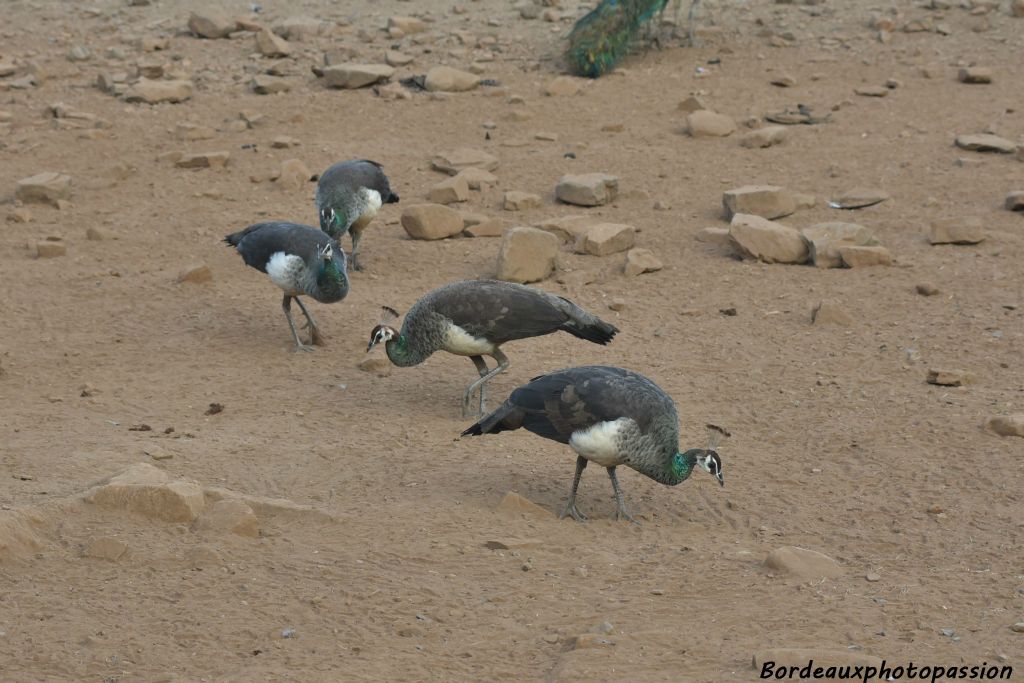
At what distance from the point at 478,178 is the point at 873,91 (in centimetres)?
481

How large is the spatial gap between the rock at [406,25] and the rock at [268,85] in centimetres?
177

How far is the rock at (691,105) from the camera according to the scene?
14.7 m

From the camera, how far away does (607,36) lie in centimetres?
1571

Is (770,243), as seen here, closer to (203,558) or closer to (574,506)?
(574,506)

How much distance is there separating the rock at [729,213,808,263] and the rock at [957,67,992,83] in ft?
17.0

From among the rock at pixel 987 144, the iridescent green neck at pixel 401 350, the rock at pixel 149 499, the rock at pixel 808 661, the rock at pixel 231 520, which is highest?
the rock at pixel 808 661

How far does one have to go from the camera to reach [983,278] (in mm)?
10359

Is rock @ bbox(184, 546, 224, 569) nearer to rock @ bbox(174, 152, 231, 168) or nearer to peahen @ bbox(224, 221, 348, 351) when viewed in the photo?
peahen @ bbox(224, 221, 348, 351)

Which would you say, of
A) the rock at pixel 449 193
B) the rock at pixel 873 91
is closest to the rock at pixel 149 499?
the rock at pixel 449 193

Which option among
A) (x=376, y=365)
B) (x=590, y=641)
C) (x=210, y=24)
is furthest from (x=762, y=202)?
(x=210, y=24)

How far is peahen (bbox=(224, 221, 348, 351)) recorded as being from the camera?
31.2 feet

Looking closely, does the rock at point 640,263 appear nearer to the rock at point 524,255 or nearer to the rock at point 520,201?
the rock at point 524,255

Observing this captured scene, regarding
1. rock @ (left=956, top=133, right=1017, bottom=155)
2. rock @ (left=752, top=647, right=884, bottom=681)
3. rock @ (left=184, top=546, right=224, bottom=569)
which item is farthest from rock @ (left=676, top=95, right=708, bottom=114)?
rock @ (left=752, top=647, right=884, bottom=681)

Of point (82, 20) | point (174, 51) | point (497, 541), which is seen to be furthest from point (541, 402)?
point (82, 20)
